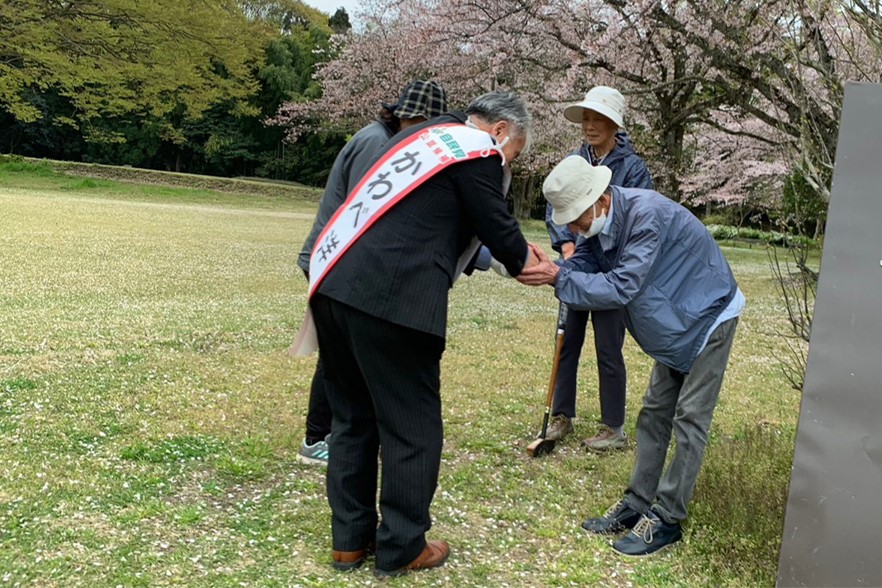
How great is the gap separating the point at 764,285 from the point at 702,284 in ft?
45.7

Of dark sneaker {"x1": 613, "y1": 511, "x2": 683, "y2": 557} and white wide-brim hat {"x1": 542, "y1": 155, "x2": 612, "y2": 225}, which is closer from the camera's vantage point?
white wide-brim hat {"x1": 542, "y1": 155, "x2": 612, "y2": 225}

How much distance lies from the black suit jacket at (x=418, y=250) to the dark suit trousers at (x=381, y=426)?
0.06m

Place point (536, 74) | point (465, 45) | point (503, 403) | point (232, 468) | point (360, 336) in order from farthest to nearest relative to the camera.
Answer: point (536, 74) → point (465, 45) → point (503, 403) → point (232, 468) → point (360, 336)

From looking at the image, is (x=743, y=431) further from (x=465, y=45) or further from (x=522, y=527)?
(x=465, y=45)

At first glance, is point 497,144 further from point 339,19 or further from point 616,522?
point 339,19

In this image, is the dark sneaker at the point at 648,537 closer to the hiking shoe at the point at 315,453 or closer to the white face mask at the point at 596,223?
the white face mask at the point at 596,223

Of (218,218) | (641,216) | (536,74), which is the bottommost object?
(218,218)

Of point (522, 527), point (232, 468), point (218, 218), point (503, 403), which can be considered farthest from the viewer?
point (218, 218)

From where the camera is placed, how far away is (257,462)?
4051 millimetres

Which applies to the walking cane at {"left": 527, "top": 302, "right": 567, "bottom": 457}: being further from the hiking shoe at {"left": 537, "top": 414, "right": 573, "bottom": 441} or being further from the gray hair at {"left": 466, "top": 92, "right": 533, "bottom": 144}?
the gray hair at {"left": 466, "top": 92, "right": 533, "bottom": 144}

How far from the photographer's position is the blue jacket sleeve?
121 inches

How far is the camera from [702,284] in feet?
10.5

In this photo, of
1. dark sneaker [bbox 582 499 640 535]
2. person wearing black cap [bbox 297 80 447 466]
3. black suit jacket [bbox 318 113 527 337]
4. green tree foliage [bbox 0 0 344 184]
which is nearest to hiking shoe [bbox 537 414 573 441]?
dark sneaker [bbox 582 499 640 535]

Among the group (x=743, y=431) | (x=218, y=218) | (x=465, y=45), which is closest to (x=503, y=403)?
(x=743, y=431)
